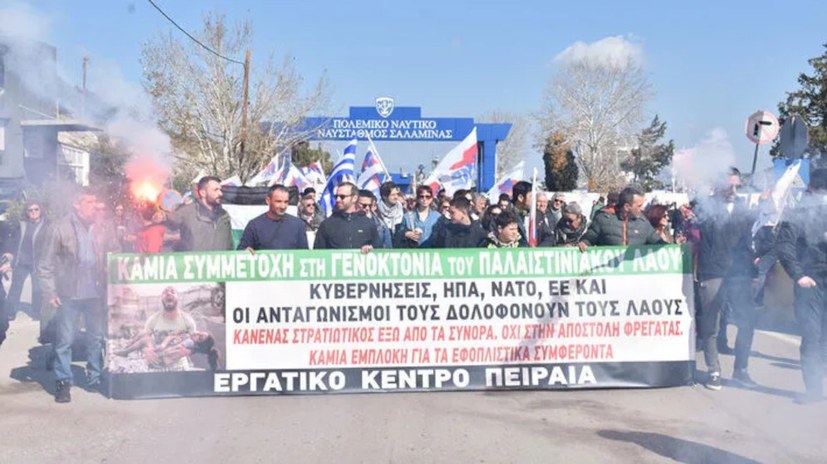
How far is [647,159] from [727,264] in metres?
59.3

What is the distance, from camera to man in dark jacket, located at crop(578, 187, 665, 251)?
7.52 meters

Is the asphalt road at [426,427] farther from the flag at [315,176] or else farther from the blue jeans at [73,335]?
the flag at [315,176]

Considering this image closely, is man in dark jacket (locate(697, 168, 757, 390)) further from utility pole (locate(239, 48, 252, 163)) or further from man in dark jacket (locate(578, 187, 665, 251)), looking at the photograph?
utility pole (locate(239, 48, 252, 163))

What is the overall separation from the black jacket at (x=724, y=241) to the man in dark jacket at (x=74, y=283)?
5.31 meters

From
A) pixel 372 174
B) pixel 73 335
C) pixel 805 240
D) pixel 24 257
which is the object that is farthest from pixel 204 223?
pixel 372 174

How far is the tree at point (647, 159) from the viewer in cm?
6025

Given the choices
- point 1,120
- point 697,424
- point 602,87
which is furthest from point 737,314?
point 602,87

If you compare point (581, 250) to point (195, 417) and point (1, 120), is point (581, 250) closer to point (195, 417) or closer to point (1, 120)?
point (195, 417)

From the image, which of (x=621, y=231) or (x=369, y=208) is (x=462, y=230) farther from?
(x=369, y=208)

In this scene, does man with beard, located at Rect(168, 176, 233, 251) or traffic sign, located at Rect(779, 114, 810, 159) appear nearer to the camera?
man with beard, located at Rect(168, 176, 233, 251)

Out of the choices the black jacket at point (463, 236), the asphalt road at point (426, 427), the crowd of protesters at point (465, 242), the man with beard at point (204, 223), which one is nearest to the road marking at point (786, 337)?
the crowd of protesters at point (465, 242)

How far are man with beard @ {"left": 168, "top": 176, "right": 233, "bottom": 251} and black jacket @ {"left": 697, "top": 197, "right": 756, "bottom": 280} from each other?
14.2ft

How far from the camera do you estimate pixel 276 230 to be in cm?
731

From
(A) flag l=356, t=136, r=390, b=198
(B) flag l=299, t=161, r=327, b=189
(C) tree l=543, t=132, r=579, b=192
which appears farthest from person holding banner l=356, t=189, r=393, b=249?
(C) tree l=543, t=132, r=579, b=192
